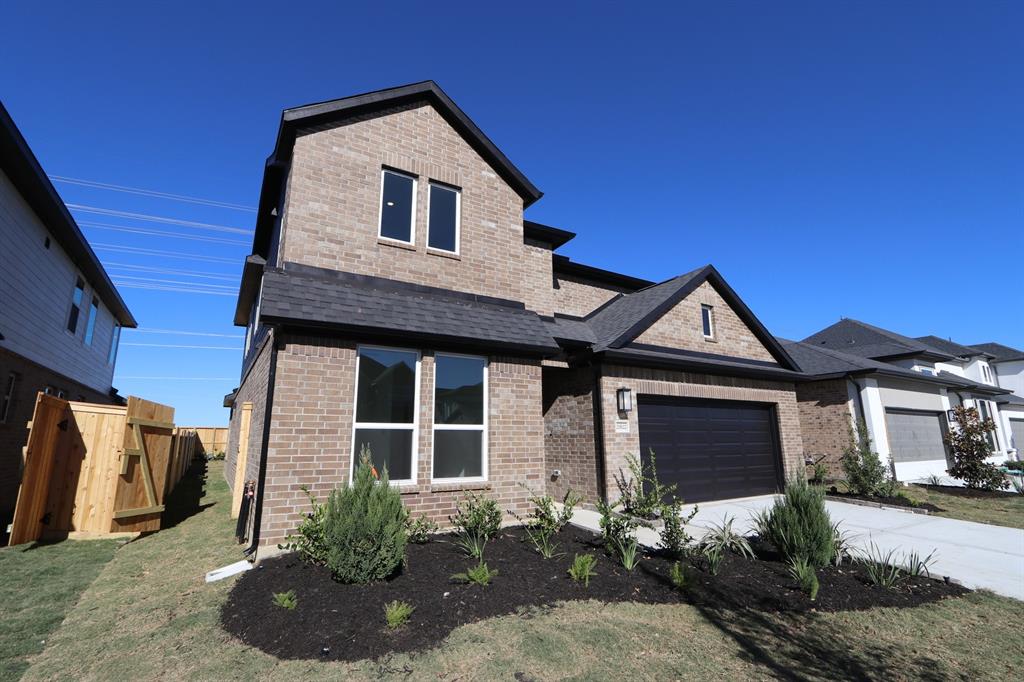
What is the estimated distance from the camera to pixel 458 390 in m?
8.15

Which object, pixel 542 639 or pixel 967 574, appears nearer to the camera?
pixel 542 639

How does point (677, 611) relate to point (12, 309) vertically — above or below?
below

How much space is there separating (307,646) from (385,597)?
927mm

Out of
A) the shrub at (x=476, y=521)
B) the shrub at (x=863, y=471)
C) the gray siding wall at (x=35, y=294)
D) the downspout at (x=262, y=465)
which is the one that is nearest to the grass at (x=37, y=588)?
the downspout at (x=262, y=465)

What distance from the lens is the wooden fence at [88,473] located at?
7133 millimetres

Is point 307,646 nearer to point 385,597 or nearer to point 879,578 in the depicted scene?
point 385,597

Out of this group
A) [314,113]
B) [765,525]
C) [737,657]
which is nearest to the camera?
[737,657]

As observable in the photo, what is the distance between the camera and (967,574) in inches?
234

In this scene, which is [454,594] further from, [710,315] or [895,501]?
[895,501]

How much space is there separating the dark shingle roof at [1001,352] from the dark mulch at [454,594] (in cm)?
4628

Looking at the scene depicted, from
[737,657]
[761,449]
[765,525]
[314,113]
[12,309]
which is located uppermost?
[314,113]

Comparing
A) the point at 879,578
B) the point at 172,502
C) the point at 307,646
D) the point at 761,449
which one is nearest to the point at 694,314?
the point at 761,449

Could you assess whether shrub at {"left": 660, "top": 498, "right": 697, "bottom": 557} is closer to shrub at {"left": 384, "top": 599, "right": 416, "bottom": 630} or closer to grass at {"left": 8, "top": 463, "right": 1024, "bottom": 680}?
grass at {"left": 8, "top": 463, "right": 1024, "bottom": 680}

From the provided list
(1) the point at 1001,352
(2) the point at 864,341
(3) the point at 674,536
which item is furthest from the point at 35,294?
(1) the point at 1001,352
